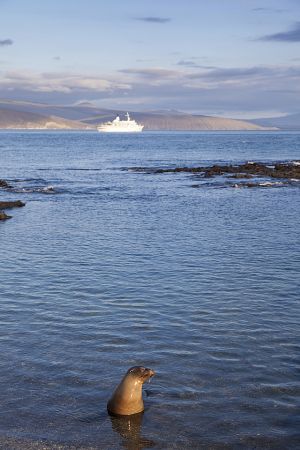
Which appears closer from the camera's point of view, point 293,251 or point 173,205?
point 293,251

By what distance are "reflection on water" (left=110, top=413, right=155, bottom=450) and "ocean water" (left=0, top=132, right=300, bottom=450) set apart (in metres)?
0.03

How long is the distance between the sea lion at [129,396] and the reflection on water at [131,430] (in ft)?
0.32

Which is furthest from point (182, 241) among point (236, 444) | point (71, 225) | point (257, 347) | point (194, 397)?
point (236, 444)

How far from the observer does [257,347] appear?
12977 millimetres

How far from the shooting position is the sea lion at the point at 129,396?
33.1 ft

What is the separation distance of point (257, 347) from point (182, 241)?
1171 centimetres

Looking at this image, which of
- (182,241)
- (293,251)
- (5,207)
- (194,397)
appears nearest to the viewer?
(194,397)

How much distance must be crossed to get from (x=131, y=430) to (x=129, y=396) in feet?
1.95

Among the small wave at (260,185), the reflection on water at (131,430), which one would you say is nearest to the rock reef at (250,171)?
the small wave at (260,185)

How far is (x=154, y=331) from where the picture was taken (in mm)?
13875

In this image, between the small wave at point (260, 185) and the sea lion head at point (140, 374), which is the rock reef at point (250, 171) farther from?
the sea lion head at point (140, 374)

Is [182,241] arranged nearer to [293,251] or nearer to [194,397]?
[293,251]

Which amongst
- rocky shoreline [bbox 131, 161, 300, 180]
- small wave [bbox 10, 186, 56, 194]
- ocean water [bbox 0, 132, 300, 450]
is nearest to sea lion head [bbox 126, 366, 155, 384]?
ocean water [bbox 0, 132, 300, 450]

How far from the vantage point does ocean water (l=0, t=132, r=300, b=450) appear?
384 inches
